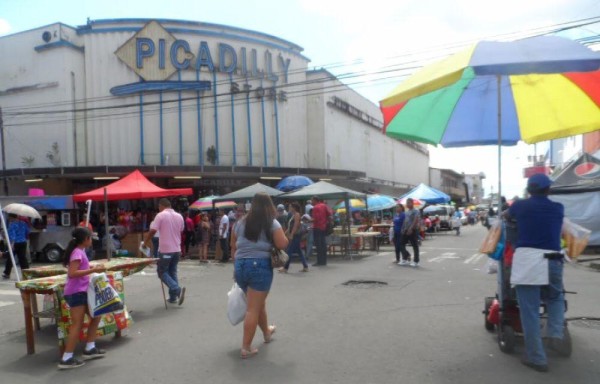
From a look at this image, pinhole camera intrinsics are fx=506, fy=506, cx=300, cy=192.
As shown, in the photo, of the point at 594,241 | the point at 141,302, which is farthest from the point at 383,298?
the point at 594,241

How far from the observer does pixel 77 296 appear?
17.7 feet

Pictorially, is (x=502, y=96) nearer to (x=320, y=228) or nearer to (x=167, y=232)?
(x=167, y=232)

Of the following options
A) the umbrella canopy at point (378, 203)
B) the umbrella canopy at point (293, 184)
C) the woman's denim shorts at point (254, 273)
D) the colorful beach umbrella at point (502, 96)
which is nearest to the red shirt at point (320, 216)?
the colorful beach umbrella at point (502, 96)

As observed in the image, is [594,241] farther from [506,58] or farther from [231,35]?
[231,35]

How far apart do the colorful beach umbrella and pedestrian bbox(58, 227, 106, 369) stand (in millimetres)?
3560

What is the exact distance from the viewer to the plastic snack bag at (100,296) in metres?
5.44

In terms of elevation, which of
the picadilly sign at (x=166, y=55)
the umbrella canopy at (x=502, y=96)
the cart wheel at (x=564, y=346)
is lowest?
the cart wheel at (x=564, y=346)

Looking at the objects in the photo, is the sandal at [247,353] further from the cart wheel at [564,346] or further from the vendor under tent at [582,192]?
the vendor under tent at [582,192]

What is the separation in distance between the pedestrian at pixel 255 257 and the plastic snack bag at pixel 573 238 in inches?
112

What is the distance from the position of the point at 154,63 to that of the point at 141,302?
1909 centimetres

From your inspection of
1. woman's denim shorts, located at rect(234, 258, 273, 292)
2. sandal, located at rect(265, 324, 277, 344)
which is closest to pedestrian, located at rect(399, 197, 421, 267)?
sandal, located at rect(265, 324, 277, 344)

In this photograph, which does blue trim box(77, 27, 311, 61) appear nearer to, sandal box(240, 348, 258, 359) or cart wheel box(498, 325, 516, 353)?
sandal box(240, 348, 258, 359)

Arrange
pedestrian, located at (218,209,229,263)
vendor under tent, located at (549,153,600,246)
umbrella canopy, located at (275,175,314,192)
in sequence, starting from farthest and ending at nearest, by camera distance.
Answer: umbrella canopy, located at (275,175,314,192)
vendor under tent, located at (549,153,600,246)
pedestrian, located at (218,209,229,263)

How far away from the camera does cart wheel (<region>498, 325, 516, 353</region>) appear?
203 inches
